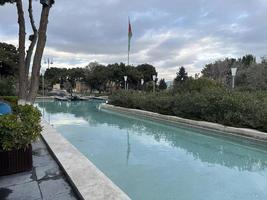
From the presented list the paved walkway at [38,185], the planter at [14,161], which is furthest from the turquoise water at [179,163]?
the planter at [14,161]

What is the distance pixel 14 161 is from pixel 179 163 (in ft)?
12.3

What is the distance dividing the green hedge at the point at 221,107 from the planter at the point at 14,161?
7.79 metres

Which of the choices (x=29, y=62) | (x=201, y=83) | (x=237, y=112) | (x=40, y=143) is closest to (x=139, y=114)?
(x=201, y=83)

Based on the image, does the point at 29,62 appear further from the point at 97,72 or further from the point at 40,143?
the point at 97,72

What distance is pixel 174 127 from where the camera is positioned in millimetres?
12273

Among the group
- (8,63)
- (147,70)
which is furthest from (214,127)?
(147,70)

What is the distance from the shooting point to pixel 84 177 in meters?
3.79

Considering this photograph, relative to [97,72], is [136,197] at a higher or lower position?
lower

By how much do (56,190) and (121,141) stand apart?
5510 millimetres

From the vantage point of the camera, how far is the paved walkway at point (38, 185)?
3.40 meters

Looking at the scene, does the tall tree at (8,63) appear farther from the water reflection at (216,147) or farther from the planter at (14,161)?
the planter at (14,161)

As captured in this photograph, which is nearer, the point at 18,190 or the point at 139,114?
the point at 18,190

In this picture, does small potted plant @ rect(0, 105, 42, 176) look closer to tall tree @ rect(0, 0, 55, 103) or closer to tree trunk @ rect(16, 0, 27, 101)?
tall tree @ rect(0, 0, 55, 103)

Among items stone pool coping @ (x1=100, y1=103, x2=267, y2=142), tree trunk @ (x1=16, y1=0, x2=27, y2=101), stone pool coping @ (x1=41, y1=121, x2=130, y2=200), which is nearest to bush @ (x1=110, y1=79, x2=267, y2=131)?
stone pool coping @ (x1=100, y1=103, x2=267, y2=142)
